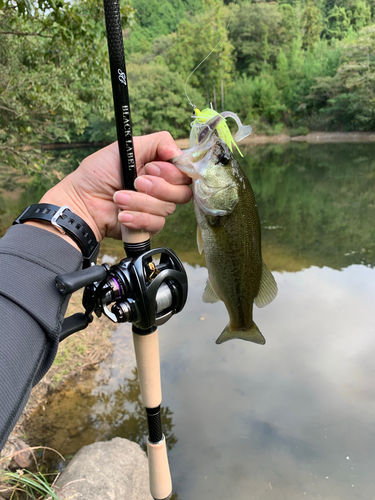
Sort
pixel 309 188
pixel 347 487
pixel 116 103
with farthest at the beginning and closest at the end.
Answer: pixel 309 188 < pixel 347 487 < pixel 116 103

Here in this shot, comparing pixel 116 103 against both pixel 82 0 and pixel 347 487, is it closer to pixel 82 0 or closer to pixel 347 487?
pixel 347 487

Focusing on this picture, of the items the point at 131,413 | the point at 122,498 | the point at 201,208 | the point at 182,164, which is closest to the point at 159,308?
the point at 201,208

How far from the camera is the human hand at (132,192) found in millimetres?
1307

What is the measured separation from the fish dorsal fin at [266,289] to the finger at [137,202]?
0.51m

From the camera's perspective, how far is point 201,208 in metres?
1.29

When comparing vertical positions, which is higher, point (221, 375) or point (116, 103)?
point (116, 103)

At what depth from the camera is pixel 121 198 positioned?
128cm

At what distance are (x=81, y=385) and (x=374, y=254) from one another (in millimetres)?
5975

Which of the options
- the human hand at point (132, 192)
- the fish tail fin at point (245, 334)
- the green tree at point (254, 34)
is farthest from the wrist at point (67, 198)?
the green tree at point (254, 34)

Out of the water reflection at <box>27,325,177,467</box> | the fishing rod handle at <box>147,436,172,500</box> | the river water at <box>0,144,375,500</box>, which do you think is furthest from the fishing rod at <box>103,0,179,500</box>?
the water reflection at <box>27,325,177,467</box>

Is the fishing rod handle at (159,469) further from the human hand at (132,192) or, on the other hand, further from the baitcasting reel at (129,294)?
the human hand at (132,192)

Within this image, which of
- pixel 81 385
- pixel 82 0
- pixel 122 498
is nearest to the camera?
pixel 122 498

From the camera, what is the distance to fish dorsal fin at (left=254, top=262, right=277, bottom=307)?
143 centimetres

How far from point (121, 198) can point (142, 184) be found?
0.31 ft
